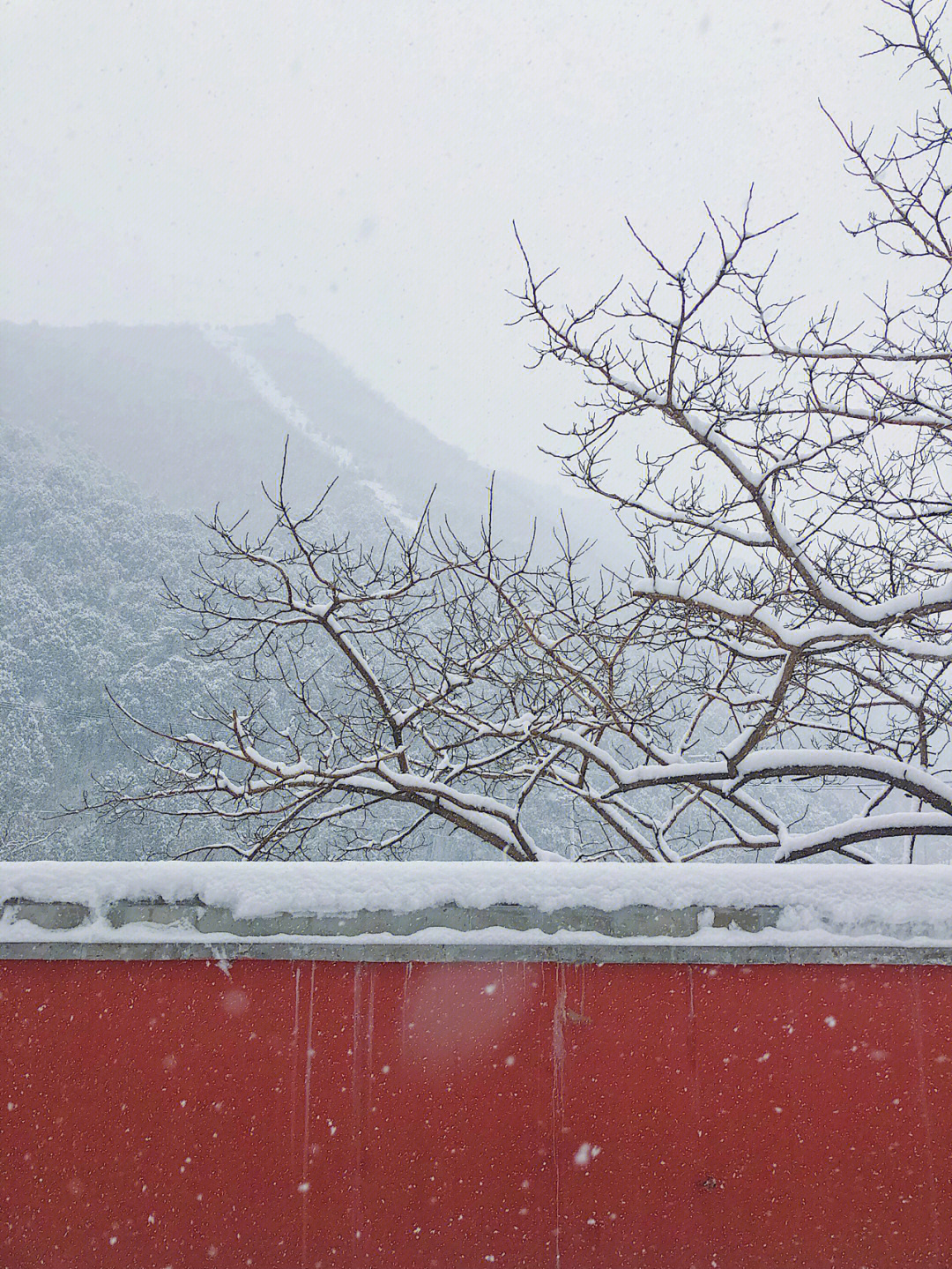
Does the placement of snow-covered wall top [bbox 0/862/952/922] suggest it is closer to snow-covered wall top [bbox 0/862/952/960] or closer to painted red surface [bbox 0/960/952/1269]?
snow-covered wall top [bbox 0/862/952/960]

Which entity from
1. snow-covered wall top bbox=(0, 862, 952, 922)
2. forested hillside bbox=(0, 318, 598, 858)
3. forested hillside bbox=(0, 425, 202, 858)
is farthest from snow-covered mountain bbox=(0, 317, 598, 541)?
snow-covered wall top bbox=(0, 862, 952, 922)

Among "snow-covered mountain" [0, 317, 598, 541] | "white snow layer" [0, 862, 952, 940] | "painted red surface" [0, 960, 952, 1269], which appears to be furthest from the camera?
"snow-covered mountain" [0, 317, 598, 541]

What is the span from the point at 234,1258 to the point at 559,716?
17.3 feet

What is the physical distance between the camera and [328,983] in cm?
232

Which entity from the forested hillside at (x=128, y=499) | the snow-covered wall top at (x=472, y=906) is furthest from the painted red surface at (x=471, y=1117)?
the forested hillside at (x=128, y=499)

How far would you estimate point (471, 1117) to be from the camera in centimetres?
226

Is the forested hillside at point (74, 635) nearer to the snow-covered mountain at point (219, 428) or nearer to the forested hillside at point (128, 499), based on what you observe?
the forested hillside at point (128, 499)

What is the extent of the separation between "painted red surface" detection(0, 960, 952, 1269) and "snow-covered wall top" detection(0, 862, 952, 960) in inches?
3.9

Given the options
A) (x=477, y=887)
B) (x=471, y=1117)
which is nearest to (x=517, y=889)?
(x=477, y=887)

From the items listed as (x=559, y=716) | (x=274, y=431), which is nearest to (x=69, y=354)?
(x=274, y=431)

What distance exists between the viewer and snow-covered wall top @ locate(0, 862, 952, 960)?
233cm

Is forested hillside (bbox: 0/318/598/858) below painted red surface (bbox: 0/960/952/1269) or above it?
above

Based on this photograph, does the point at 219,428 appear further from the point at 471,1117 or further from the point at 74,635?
the point at 471,1117

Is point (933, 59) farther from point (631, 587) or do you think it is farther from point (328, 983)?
point (328, 983)
